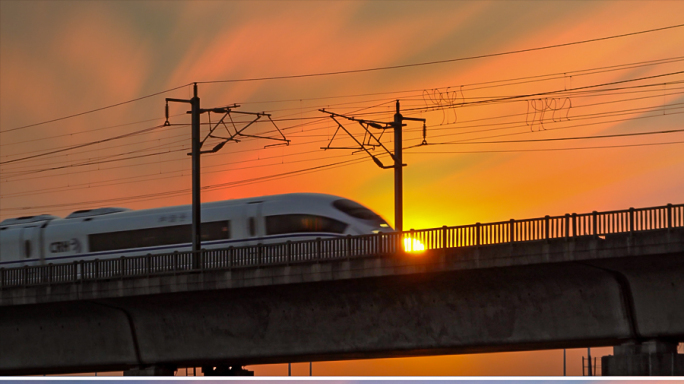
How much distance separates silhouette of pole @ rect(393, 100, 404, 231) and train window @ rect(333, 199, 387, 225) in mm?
1914

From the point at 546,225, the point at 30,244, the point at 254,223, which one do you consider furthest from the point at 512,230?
the point at 30,244

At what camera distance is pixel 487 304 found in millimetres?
35719

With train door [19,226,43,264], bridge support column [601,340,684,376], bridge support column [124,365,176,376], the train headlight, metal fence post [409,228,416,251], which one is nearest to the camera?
bridge support column [601,340,684,376]

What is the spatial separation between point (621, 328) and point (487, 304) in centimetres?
446

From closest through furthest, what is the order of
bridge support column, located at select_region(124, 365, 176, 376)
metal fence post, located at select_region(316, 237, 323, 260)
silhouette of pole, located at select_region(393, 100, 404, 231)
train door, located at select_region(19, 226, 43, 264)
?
1. metal fence post, located at select_region(316, 237, 323, 260)
2. silhouette of pole, located at select_region(393, 100, 404, 231)
3. bridge support column, located at select_region(124, 365, 176, 376)
4. train door, located at select_region(19, 226, 43, 264)

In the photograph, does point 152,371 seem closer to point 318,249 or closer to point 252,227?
point 252,227

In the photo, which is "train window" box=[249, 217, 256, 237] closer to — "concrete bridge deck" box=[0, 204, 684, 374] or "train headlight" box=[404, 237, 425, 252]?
"concrete bridge deck" box=[0, 204, 684, 374]

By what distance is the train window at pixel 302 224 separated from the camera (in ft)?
139

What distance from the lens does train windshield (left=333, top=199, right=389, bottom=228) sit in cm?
4288

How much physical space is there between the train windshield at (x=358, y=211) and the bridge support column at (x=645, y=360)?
1253cm

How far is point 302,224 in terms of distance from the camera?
140 feet

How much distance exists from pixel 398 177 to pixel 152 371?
12676 millimetres

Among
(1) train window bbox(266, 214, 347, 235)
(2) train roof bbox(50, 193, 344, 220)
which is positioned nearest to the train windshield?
(2) train roof bbox(50, 193, 344, 220)

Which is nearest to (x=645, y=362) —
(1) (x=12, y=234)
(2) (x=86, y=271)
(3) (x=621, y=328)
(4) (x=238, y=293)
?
(3) (x=621, y=328)
